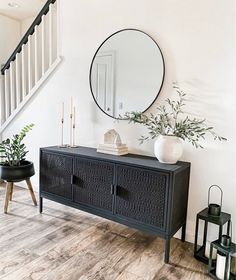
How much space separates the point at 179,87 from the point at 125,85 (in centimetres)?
55

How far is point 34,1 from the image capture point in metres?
3.52

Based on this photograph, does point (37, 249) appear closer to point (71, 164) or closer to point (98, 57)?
point (71, 164)

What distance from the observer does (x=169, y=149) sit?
6.42 ft

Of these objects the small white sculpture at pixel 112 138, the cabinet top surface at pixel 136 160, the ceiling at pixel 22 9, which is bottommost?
the cabinet top surface at pixel 136 160

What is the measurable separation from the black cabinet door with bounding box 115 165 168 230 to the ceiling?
2.96 meters

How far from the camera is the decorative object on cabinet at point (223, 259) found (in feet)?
5.25

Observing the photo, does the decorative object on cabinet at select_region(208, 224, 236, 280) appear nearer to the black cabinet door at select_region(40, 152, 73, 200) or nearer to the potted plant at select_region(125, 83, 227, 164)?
the potted plant at select_region(125, 83, 227, 164)

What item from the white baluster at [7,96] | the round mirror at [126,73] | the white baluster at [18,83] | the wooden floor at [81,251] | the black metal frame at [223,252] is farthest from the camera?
the white baluster at [7,96]

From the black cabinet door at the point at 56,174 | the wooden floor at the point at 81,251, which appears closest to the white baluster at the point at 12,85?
the black cabinet door at the point at 56,174

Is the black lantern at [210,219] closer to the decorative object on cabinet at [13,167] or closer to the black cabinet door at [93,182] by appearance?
the black cabinet door at [93,182]

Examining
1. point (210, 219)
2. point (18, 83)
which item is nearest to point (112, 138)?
point (210, 219)

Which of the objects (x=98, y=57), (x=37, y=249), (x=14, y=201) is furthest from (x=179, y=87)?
(x=14, y=201)

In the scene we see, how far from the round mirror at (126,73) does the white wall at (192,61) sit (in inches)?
3.2

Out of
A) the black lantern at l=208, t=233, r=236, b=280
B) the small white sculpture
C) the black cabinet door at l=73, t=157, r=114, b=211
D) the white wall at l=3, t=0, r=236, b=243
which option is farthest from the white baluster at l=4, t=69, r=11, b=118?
the black lantern at l=208, t=233, r=236, b=280
